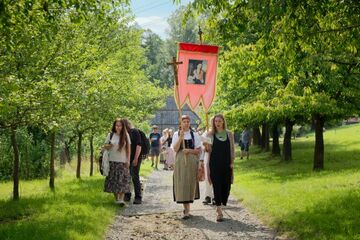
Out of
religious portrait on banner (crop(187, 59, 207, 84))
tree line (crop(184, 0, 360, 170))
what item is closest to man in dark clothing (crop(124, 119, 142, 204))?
religious portrait on banner (crop(187, 59, 207, 84))

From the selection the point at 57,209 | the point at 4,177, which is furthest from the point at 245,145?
the point at 57,209

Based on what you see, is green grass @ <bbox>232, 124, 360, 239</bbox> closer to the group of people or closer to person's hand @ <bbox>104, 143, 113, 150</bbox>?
the group of people

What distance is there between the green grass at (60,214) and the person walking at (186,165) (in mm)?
1382

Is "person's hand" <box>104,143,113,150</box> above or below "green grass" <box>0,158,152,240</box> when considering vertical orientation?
above

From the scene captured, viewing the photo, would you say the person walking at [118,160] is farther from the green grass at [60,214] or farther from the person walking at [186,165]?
the person walking at [186,165]

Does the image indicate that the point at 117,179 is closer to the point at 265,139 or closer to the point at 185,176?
the point at 185,176

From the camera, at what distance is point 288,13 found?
839 cm

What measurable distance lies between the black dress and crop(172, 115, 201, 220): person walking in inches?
21.4

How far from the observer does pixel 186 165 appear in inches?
392

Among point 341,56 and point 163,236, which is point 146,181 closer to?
point 341,56

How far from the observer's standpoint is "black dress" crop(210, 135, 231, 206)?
9531 millimetres

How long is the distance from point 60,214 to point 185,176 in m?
2.43

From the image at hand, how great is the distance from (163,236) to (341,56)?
632cm

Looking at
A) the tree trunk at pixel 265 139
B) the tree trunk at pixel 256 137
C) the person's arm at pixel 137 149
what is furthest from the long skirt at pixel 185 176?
the tree trunk at pixel 256 137
